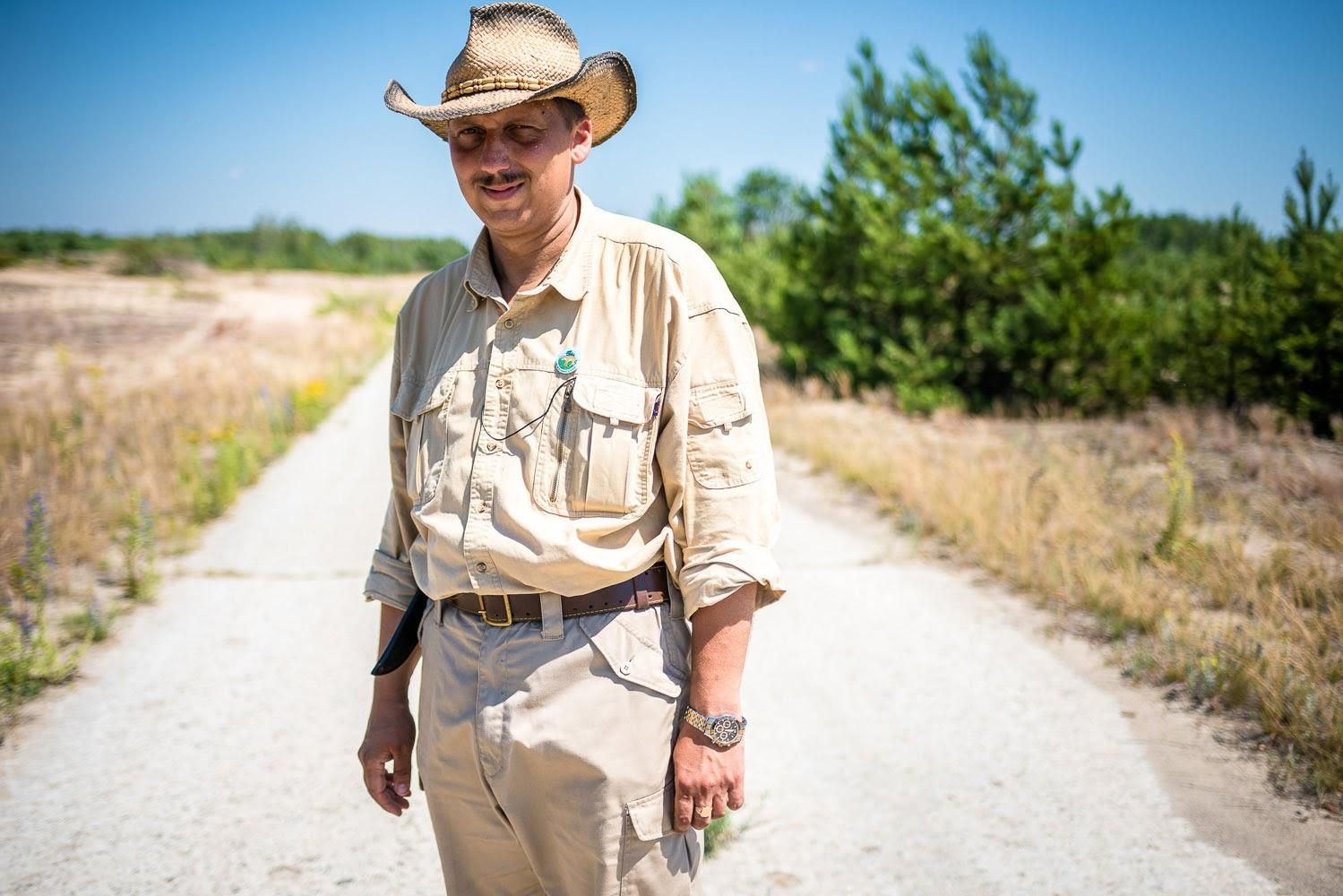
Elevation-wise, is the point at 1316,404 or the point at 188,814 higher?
the point at 1316,404

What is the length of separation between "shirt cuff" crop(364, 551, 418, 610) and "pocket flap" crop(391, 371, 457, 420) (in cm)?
35

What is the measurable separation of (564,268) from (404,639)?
909 millimetres

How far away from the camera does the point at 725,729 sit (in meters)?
1.66

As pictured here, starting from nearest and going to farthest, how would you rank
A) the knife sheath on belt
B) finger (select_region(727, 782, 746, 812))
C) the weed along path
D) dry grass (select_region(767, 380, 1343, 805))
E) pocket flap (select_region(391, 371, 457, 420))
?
finger (select_region(727, 782, 746, 812)), pocket flap (select_region(391, 371, 457, 420)), the knife sheath on belt, the weed along path, dry grass (select_region(767, 380, 1343, 805))

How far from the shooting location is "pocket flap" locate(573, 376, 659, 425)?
1.66m

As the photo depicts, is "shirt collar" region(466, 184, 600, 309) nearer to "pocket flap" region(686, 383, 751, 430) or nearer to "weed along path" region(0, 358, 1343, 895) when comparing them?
"pocket flap" region(686, 383, 751, 430)

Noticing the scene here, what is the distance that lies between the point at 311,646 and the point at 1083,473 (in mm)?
5841

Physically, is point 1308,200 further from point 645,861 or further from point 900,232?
point 645,861

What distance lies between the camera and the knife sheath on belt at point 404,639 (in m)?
1.99

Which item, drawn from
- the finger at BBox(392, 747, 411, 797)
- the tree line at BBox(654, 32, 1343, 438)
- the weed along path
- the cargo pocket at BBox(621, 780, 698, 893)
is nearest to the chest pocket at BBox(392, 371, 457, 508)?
the finger at BBox(392, 747, 411, 797)

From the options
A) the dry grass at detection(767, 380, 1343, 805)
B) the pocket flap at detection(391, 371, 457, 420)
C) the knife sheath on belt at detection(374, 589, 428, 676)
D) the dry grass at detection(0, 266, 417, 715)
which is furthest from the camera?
the dry grass at detection(0, 266, 417, 715)

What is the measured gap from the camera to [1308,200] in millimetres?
9328

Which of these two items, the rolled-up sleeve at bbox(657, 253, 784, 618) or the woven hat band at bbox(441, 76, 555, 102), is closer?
the rolled-up sleeve at bbox(657, 253, 784, 618)

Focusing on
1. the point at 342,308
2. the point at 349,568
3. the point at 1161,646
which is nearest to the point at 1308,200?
the point at 1161,646
